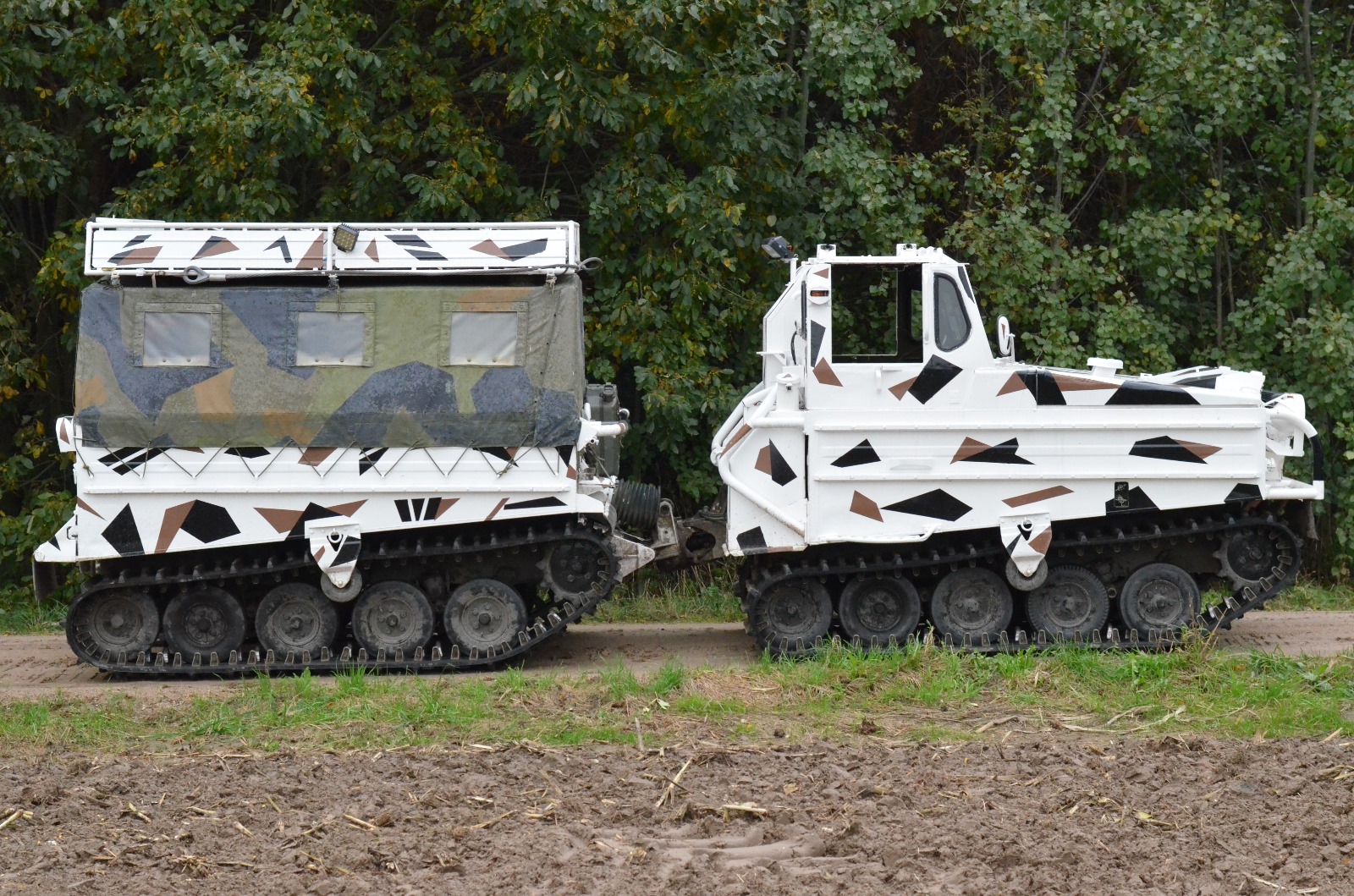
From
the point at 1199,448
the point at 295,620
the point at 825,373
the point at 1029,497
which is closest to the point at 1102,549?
the point at 1029,497

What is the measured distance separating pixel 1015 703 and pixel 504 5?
7.40m

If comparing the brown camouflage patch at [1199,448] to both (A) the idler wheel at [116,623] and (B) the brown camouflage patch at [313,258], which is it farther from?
(A) the idler wheel at [116,623]

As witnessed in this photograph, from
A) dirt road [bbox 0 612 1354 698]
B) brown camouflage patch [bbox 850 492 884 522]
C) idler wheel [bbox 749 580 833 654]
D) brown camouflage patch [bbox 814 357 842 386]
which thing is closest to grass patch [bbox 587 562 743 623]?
dirt road [bbox 0 612 1354 698]

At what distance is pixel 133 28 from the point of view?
13.6 m

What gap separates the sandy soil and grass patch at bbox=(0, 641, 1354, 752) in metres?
A: 0.53

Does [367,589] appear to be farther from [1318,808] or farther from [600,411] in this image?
[1318,808]

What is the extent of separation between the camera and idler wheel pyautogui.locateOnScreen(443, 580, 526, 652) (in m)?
11.1

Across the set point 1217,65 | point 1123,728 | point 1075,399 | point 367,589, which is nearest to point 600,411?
point 367,589

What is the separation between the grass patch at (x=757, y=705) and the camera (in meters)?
8.88

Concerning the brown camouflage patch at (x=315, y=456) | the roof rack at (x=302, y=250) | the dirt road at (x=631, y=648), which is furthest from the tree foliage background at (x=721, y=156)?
the brown camouflage patch at (x=315, y=456)

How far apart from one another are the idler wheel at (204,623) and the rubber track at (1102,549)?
11.7 feet

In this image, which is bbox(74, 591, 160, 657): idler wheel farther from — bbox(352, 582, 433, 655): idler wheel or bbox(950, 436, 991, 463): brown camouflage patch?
bbox(950, 436, 991, 463): brown camouflage patch

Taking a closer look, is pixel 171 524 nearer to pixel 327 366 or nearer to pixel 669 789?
pixel 327 366

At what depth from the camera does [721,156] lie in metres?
14.4
